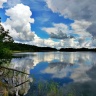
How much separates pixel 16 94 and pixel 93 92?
11.1 meters

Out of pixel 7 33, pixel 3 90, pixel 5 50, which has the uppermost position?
pixel 7 33

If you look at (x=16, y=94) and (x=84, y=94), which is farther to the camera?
(x=84, y=94)

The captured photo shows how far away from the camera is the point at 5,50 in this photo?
1913 inches

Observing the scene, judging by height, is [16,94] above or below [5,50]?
below

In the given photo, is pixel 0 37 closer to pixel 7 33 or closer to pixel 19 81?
pixel 7 33

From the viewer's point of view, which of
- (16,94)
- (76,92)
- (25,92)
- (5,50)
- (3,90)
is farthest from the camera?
(5,50)

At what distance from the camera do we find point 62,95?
26.2 m

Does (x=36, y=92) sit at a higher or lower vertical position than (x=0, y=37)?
lower

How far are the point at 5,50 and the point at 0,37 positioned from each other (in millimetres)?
3492

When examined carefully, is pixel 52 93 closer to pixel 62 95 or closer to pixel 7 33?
pixel 62 95

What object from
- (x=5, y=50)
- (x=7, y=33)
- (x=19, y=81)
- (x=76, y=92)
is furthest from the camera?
(x=7, y=33)

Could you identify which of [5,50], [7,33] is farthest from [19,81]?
[7,33]

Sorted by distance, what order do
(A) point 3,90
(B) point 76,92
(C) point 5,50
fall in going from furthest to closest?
1. (C) point 5,50
2. (B) point 76,92
3. (A) point 3,90

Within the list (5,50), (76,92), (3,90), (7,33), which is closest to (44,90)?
(76,92)
